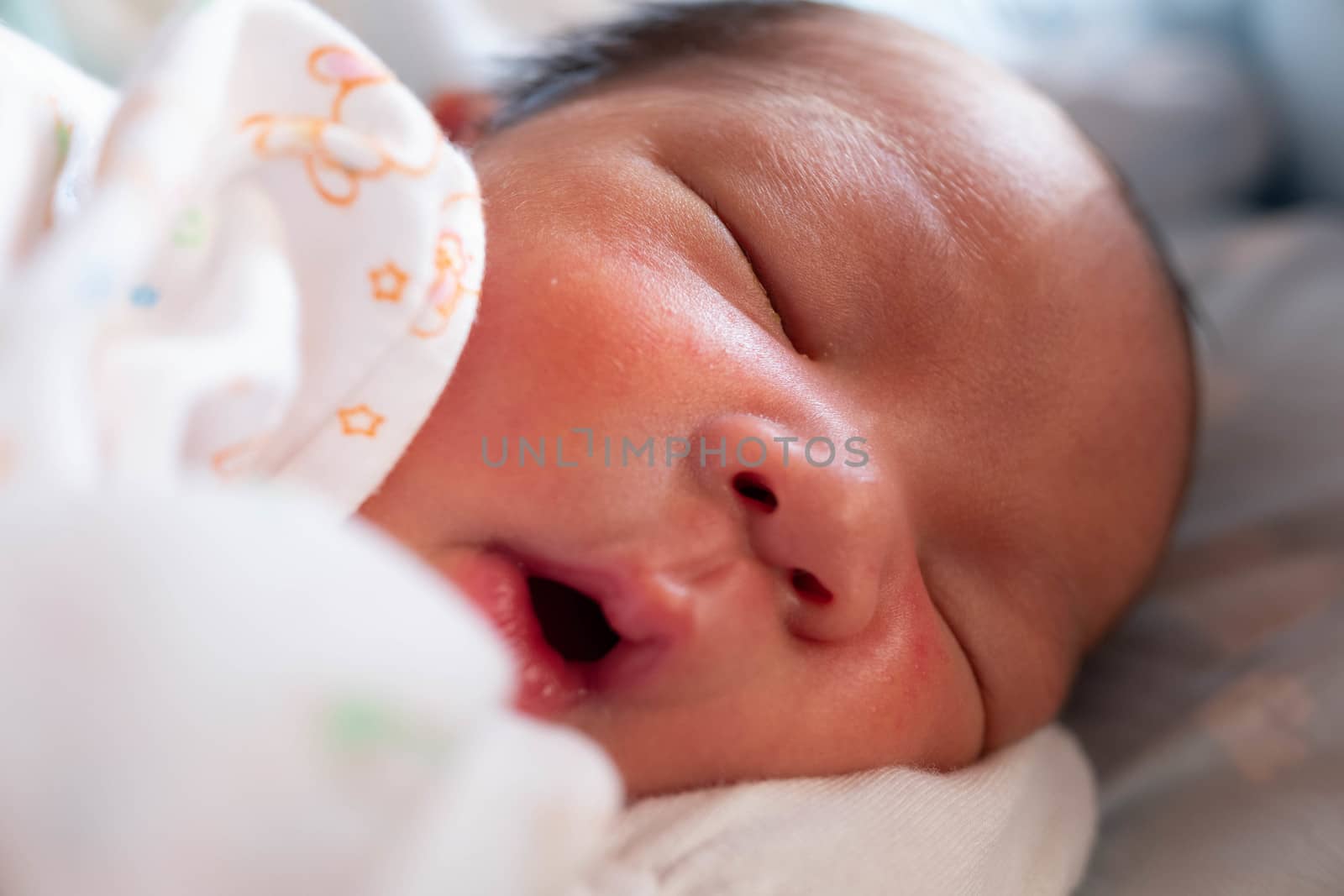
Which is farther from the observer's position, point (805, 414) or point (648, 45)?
point (648, 45)

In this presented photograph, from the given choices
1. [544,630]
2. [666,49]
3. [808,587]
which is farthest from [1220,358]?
[544,630]

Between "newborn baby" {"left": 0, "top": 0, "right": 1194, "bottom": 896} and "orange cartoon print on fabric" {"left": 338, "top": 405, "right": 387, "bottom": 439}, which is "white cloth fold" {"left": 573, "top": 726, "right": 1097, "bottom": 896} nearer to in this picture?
"newborn baby" {"left": 0, "top": 0, "right": 1194, "bottom": 896}

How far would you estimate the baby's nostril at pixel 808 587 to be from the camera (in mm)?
656

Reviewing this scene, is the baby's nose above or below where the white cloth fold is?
above

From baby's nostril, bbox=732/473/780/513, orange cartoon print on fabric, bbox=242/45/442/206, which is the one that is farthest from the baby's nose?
orange cartoon print on fabric, bbox=242/45/442/206

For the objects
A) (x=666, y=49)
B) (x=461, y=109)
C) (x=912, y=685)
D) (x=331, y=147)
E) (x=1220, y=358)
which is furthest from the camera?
(x=1220, y=358)

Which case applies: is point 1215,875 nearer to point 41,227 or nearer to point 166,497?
point 166,497

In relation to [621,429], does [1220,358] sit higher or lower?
lower

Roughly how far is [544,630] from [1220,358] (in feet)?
3.46

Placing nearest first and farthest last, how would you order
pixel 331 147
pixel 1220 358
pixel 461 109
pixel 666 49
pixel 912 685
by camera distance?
pixel 331 147 → pixel 912 685 → pixel 666 49 → pixel 461 109 → pixel 1220 358

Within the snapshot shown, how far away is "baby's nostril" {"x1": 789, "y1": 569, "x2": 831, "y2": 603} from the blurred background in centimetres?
38

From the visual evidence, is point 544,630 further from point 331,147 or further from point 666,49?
point 666,49

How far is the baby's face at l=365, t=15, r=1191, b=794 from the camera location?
622 mm

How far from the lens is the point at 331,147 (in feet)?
1.96
